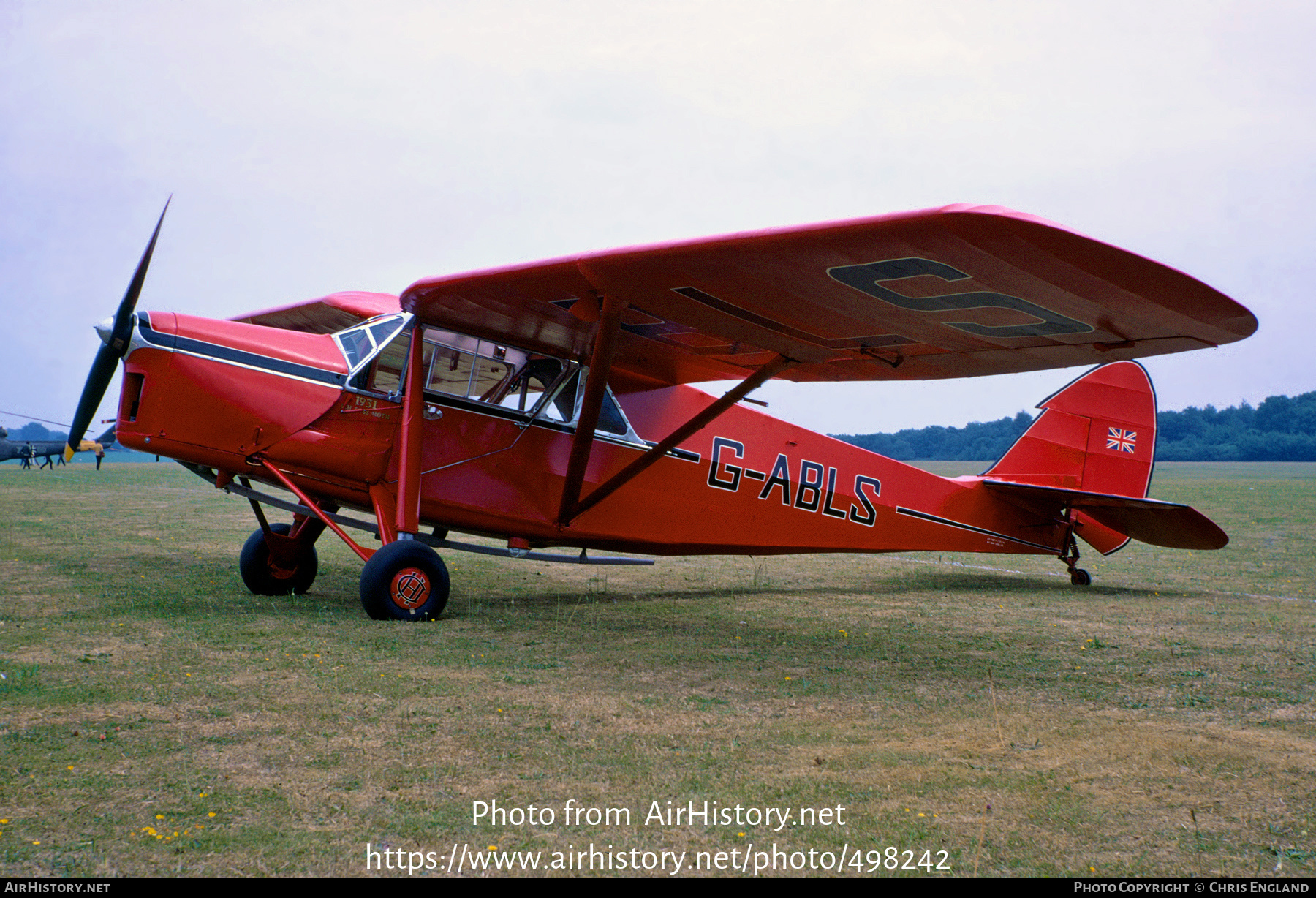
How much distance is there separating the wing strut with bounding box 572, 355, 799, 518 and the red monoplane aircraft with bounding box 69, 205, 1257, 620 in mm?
27

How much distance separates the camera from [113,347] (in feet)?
21.5

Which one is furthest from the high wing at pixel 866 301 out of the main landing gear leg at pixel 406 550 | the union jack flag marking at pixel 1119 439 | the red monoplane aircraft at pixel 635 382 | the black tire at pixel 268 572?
the union jack flag marking at pixel 1119 439

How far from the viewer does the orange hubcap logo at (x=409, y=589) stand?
6.65m

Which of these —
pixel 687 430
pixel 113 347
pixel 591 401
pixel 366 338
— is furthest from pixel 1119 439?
pixel 113 347

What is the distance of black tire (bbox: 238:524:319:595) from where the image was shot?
797 cm

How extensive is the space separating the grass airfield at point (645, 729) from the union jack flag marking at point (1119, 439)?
2.30 m

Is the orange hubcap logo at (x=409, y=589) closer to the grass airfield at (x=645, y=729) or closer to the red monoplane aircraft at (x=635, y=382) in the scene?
the red monoplane aircraft at (x=635, y=382)

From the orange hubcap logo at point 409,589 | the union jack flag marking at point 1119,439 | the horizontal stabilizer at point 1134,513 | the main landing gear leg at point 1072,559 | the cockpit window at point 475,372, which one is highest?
the union jack flag marking at point 1119,439

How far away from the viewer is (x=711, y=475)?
8.91 m

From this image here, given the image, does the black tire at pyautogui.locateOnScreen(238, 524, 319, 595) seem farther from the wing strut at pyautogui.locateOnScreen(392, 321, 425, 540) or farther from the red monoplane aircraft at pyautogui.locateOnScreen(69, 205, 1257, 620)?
the wing strut at pyautogui.locateOnScreen(392, 321, 425, 540)

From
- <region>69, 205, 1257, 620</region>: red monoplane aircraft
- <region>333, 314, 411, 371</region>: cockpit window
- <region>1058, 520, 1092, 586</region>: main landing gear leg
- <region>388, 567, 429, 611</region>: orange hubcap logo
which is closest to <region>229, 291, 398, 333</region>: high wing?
<region>69, 205, 1257, 620</region>: red monoplane aircraft

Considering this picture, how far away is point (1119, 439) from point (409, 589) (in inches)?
332

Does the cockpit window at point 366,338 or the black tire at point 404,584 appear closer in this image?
the black tire at point 404,584

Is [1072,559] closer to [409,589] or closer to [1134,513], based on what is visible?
[1134,513]
